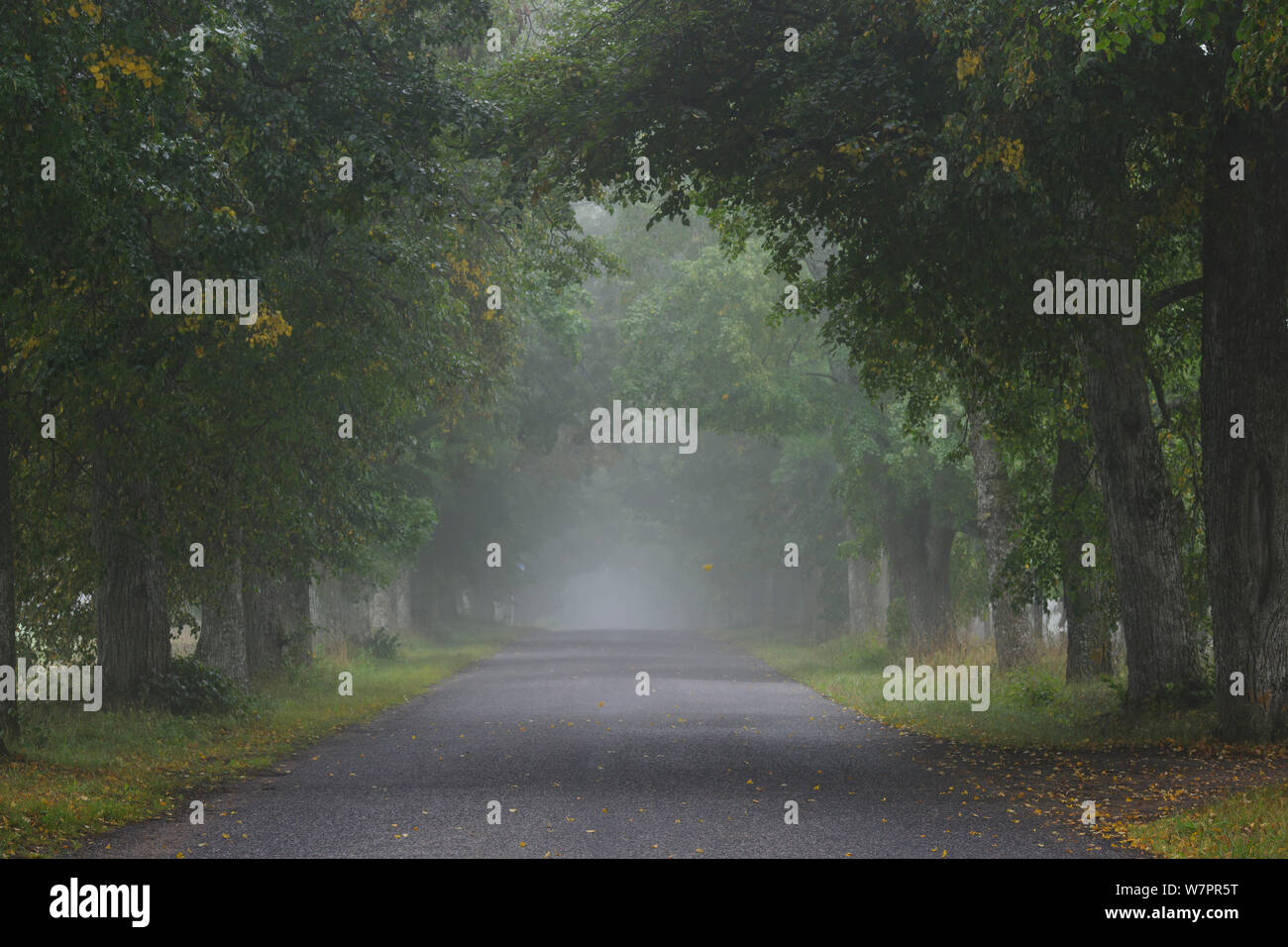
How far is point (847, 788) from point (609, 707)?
31.3 ft

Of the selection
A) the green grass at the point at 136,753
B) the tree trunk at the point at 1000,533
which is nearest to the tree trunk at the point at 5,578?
the green grass at the point at 136,753

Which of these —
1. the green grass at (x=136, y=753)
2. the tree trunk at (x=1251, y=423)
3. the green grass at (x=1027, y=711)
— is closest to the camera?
the green grass at (x=136, y=753)

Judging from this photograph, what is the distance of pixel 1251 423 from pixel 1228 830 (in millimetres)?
5844

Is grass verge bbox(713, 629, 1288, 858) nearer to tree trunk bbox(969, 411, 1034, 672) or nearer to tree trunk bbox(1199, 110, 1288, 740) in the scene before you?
tree trunk bbox(969, 411, 1034, 672)

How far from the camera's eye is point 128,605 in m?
17.1

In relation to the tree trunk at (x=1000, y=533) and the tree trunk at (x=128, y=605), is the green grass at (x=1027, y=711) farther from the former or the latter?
the tree trunk at (x=128, y=605)

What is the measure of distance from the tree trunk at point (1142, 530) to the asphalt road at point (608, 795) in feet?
8.82

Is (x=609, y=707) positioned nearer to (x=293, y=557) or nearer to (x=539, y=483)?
(x=293, y=557)

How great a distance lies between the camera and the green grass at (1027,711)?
49.7 ft

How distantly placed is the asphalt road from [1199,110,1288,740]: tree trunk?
130 inches

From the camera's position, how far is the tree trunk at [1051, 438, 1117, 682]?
59.3ft
